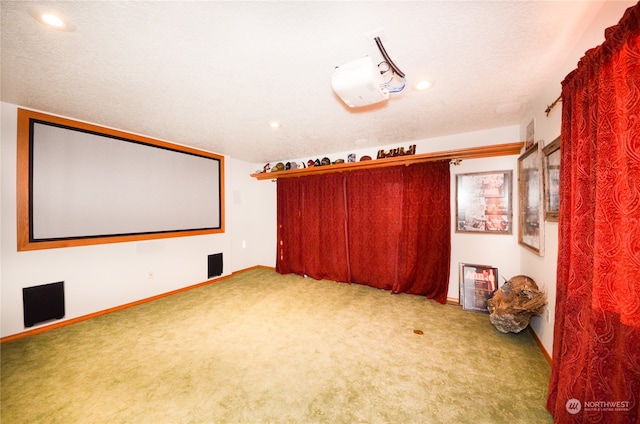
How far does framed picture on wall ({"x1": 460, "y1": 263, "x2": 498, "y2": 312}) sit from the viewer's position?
10.5 feet

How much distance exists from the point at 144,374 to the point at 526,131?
475 cm

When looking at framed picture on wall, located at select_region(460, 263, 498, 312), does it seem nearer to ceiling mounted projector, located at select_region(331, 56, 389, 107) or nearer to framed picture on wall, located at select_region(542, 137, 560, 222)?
framed picture on wall, located at select_region(542, 137, 560, 222)

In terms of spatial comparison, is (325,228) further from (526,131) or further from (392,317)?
(526,131)

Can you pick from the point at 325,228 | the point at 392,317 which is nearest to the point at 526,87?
the point at 392,317

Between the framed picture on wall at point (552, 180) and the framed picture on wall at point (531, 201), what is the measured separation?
0.10 m

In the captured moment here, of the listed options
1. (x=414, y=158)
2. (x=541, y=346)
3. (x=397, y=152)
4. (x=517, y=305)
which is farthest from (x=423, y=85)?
(x=541, y=346)

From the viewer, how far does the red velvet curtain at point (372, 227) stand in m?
3.55

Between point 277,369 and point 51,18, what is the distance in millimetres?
2870

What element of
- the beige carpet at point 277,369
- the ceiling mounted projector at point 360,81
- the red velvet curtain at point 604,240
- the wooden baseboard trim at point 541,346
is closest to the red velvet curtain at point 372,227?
the beige carpet at point 277,369

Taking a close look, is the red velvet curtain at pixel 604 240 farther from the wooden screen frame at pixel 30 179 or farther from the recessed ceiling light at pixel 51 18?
the wooden screen frame at pixel 30 179

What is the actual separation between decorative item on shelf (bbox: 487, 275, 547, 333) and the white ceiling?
6.44 feet

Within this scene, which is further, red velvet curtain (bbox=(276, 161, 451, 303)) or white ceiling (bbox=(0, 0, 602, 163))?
red velvet curtain (bbox=(276, 161, 451, 303))

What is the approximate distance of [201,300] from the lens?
→ 142 inches

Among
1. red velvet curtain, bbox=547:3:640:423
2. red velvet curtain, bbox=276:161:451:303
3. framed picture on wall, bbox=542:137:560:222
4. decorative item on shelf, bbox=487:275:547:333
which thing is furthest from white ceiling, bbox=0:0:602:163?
decorative item on shelf, bbox=487:275:547:333
